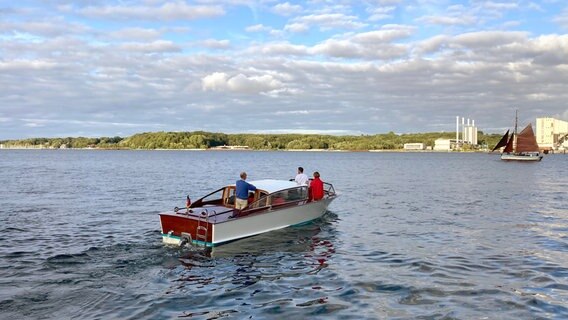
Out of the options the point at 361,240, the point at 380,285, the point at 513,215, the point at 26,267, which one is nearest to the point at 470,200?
the point at 513,215

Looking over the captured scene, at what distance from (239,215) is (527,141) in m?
136

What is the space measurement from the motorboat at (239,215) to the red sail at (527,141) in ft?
417

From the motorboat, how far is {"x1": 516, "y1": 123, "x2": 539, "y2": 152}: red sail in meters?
127

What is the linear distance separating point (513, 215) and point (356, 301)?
21520mm

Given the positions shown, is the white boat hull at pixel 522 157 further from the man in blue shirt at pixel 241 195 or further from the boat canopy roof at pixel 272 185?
the man in blue shirt at pixel 241 195

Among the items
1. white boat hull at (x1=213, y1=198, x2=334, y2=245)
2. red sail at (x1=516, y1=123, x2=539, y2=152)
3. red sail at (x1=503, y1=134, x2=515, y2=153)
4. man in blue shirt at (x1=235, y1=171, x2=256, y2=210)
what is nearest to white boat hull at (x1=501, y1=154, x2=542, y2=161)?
red sail at (x1=516, y1=123, x2=539, y2=152)

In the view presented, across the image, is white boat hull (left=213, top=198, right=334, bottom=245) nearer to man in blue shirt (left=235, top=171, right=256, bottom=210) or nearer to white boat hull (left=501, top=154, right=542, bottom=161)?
man in blue shirt (left=235, top=171, right=256, bottom=210)

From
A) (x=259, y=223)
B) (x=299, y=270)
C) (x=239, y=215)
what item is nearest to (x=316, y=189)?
(x=259, y=223)

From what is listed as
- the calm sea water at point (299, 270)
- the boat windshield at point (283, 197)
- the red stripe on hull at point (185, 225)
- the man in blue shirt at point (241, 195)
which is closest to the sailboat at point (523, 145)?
the calm sea water at point (299, 270)

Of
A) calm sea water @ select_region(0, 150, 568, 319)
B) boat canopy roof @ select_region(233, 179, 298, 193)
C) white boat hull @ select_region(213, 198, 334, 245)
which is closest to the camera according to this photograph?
calm sea water @ select_region(0, 150, 568, 319)

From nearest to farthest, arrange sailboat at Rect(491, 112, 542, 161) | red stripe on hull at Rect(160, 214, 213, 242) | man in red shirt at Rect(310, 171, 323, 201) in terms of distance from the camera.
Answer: red stripe on hull at Rect(160, 214, 213, 242) → man in red shirt at Rect(310, 171, 323, 201) → sailboat at Rect(491, 112, 542, 161)

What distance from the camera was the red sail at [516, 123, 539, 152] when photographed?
5369 inches

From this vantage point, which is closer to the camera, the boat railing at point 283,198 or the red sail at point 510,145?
the boat railing at point 283,198

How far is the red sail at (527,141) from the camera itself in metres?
136
